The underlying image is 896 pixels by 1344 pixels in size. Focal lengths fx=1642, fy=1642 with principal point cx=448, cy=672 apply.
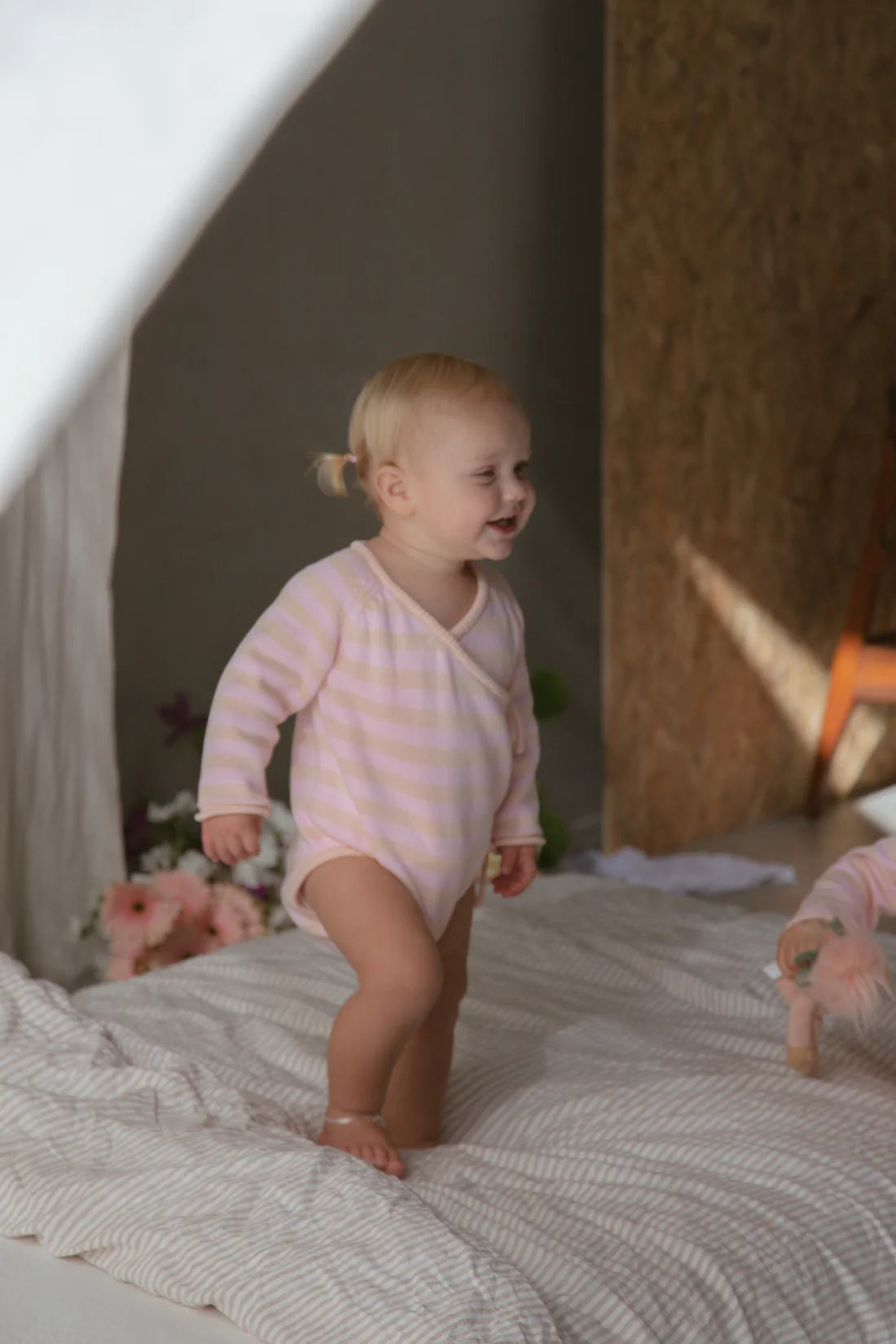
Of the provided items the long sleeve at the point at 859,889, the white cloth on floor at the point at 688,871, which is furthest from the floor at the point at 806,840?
the long sleeve at the point at 859,889

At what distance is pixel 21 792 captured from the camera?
8.56ft

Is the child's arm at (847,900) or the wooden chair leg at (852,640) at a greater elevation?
the wooden chair leg at (852,640)

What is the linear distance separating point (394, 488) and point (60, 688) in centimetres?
118

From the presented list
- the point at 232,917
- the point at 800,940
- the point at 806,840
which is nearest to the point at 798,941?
the point at 800,940

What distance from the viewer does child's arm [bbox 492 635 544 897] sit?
5.67 feet

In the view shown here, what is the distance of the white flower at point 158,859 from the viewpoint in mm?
2771

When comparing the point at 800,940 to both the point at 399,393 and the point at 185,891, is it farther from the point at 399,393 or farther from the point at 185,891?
the point at 185,891

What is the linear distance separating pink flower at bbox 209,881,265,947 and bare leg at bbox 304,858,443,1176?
108 cm

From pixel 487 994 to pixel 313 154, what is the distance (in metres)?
1.77

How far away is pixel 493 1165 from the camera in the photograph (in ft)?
5.05

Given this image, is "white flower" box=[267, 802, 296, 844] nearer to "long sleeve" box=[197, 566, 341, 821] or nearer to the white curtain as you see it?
the white curtain

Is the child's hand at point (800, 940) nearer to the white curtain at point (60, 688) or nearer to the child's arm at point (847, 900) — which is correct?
the child's arm at point (847, 900)

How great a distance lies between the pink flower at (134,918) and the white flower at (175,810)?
0.31 meters

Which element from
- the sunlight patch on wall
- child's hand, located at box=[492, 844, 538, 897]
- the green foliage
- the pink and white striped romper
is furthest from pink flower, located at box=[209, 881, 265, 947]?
the sunlight patch on wall
